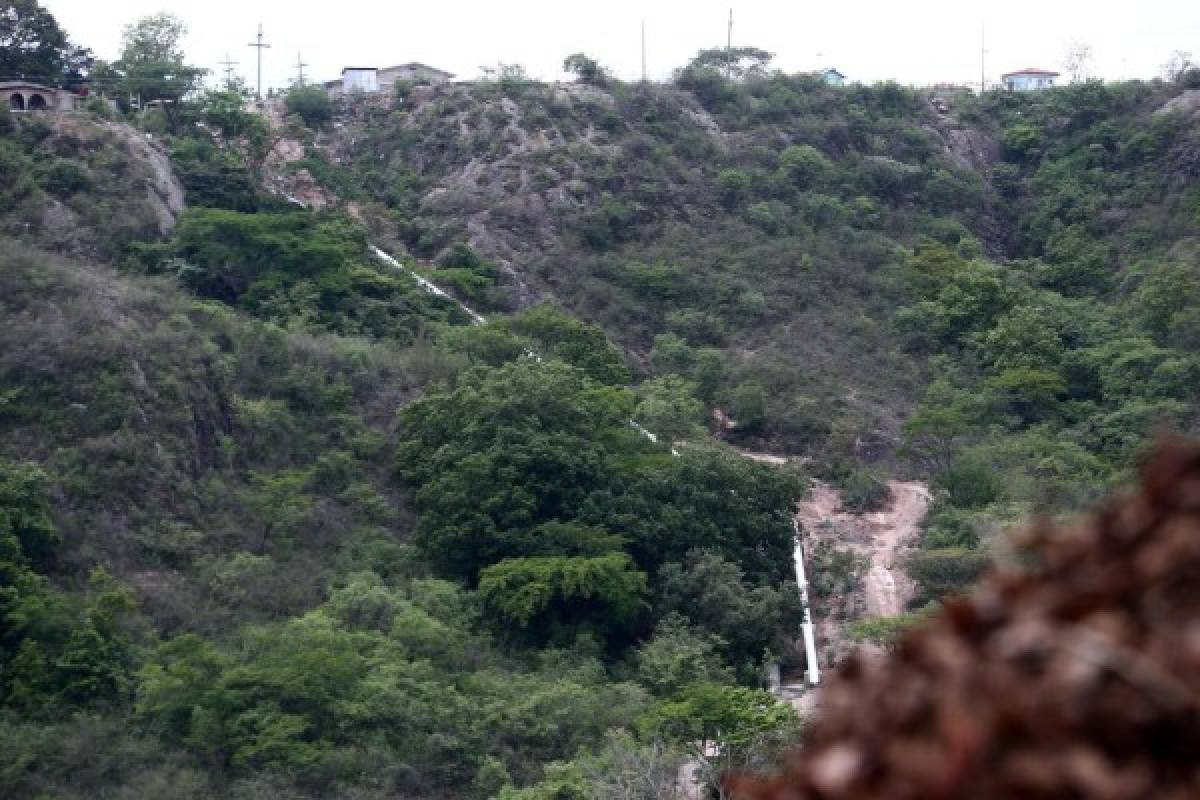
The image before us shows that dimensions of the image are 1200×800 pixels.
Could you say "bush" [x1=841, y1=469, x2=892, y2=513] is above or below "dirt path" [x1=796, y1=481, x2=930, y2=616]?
above

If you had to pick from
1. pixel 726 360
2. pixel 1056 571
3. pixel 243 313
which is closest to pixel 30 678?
pixel 243 313

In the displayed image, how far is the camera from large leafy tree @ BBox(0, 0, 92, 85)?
1220 inches

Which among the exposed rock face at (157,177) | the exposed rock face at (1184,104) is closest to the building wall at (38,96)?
the exposed rock face at (157,177)

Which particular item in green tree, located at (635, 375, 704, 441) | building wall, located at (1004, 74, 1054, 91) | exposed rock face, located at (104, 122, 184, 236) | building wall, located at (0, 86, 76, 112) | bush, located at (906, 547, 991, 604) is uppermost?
building wall, located at (1004, 74, 1054, 91)

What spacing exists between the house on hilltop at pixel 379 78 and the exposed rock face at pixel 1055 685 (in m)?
40.3

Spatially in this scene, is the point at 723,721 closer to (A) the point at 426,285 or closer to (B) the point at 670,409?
(B) the point at 670,409

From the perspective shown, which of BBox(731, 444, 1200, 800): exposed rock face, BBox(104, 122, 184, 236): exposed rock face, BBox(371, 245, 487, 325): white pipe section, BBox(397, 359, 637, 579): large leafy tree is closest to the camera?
BBox(731, 444, 1200, 800): exposed rock face

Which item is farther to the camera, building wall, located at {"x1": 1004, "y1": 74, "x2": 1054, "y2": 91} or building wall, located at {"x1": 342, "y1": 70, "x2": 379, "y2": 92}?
building wall, located at {"x1": 1004, "y1": 74, "x2": 1054, "y2": 91}

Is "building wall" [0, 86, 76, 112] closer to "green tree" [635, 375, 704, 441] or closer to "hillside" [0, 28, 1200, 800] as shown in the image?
"hillside" [0, 28, 1200, 800]

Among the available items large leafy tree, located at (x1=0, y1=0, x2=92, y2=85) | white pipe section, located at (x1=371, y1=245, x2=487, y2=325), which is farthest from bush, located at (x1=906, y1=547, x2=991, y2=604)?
large leafy tree, located at (x1=0, y1=0, x2=92, y2=85)

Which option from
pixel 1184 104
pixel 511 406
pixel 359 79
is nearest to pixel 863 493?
pixel 511 406

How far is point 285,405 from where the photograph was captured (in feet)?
74.0

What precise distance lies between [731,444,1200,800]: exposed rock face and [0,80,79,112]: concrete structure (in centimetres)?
3067

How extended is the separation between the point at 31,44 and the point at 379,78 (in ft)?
46.7
